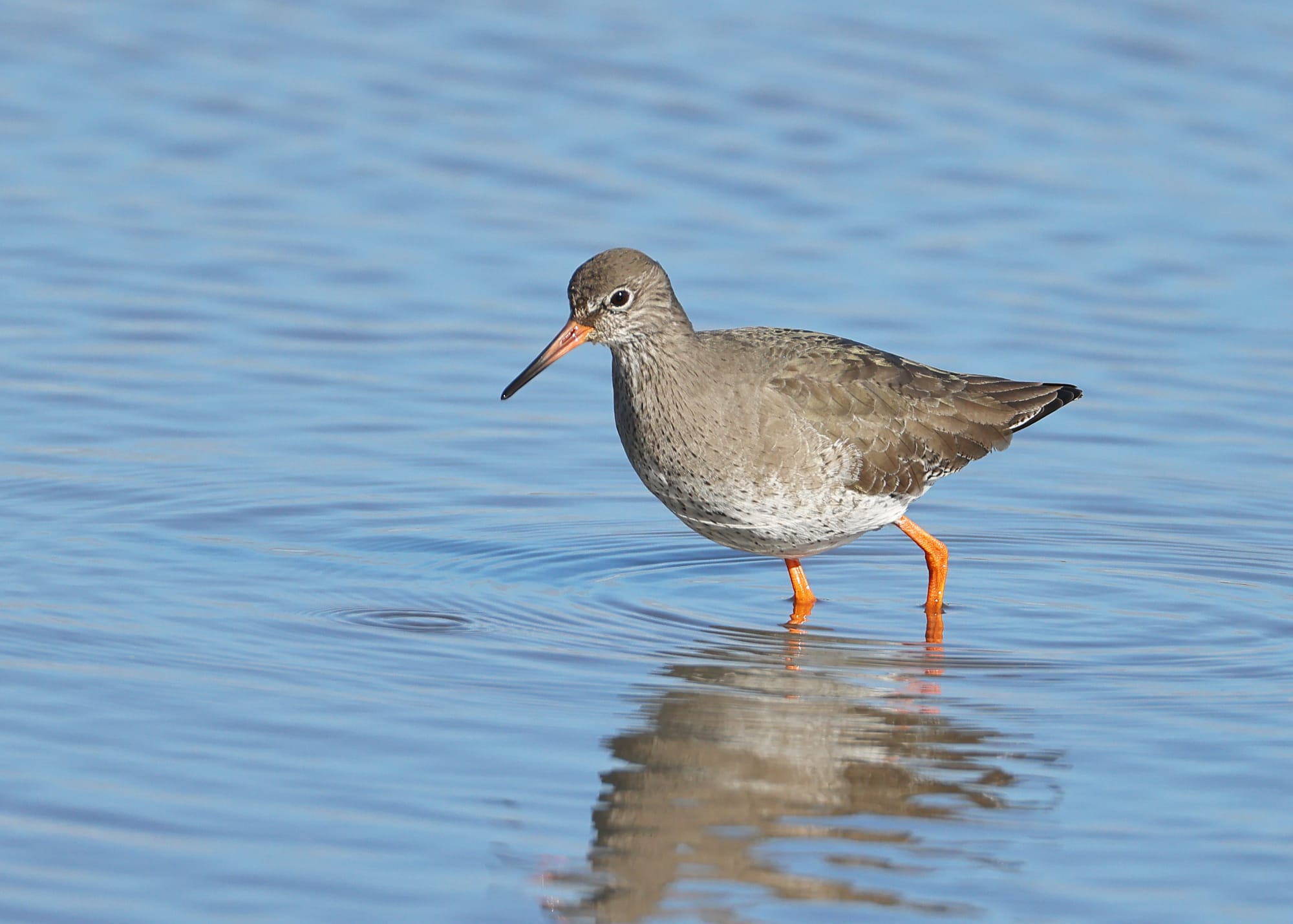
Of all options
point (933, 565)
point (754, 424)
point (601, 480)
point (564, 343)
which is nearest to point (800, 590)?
point (933, 565)

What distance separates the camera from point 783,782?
7832 mm

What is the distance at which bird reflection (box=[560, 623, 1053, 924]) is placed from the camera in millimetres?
6891

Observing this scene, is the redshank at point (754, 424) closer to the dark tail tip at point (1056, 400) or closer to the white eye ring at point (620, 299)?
the white eye ring at point (620, 299)

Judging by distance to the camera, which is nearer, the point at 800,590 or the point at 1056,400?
the point at 800,590

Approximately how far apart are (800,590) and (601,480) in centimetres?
206

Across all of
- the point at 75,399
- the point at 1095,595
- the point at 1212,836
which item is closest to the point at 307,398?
the point at 75,399

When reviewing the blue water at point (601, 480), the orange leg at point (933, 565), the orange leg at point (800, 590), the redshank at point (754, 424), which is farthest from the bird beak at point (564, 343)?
the orange leg at point (933, 565)

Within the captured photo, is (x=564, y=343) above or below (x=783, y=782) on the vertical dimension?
above

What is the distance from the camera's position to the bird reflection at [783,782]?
271 inches

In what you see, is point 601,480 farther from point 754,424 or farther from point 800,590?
point 754,424

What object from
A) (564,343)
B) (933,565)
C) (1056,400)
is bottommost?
(933,565)

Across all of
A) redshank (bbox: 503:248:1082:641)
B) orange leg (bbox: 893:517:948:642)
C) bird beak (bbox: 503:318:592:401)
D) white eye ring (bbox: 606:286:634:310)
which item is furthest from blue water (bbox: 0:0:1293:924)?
white eye ring (bbox: 606:286:634:310)

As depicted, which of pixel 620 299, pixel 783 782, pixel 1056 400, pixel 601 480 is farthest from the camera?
pixel 601 480

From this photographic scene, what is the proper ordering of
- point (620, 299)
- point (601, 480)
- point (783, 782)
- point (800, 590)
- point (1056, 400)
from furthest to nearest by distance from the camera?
point (601, 480) → point (1056, 400) → point (800, 590) → point (620, 299) → point (783, 782)
